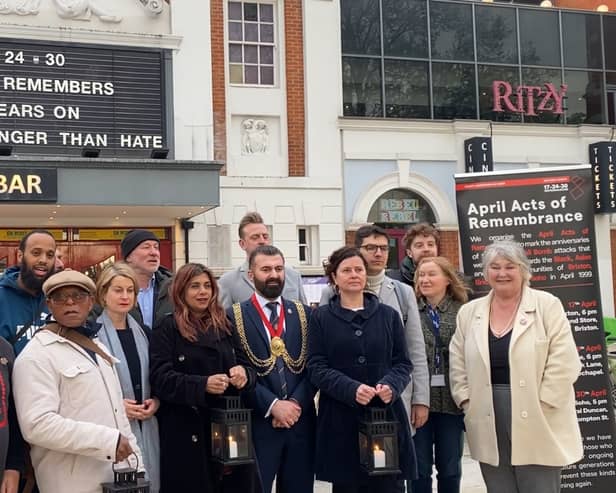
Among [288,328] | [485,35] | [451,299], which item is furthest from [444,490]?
[485,35]

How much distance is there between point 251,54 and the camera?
16.2m

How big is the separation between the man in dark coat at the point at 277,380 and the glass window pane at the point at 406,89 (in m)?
12.7

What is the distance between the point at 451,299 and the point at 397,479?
1418 millimetres

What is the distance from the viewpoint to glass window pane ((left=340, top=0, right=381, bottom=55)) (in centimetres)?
1666

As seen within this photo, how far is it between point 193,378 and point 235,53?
12957mm

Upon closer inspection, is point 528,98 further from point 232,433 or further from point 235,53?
point 232,433

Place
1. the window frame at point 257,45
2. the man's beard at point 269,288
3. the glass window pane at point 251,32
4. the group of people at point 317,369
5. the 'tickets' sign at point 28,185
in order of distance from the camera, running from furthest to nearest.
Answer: the glass window pane at point 251,32 → the window frame at point 257,45 → the 'tickets' sign at point 28,185 → the man's beard at point 269,288 → the group of people at point 317,369

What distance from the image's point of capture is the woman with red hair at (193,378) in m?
4.18

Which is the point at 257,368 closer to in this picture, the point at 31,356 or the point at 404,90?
the point at 31,356

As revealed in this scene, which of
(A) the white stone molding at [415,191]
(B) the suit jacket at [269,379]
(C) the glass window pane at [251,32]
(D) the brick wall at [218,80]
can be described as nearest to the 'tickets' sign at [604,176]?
(A) the white stone molding at [415,191]

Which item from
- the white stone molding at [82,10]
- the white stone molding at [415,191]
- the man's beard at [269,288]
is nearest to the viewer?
the man's beard at [269,288]

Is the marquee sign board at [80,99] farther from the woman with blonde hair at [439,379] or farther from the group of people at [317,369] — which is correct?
the woman with blonde hair at [439,379]

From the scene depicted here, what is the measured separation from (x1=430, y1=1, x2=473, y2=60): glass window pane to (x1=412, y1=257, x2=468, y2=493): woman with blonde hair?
42.2 feet

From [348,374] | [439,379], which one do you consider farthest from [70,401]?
[439,379]
